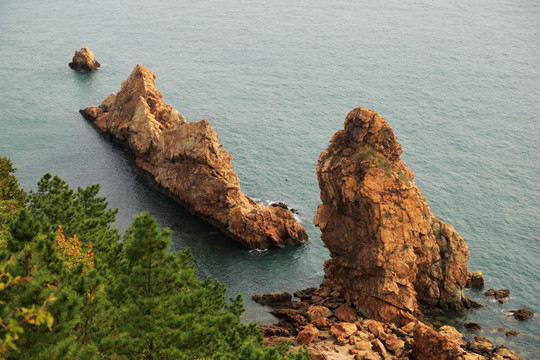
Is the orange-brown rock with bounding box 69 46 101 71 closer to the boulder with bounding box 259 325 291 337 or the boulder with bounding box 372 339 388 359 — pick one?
the boulder with bounding box 259 325 291 337

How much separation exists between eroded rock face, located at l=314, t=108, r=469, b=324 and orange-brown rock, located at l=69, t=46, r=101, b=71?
98992 mm

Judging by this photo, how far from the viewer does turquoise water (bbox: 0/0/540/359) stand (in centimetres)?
8625

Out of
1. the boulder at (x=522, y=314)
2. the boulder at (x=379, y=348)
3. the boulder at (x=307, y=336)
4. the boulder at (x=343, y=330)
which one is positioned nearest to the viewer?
the boulder at (x=379, y=348)

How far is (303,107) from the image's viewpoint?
13488 centimetres

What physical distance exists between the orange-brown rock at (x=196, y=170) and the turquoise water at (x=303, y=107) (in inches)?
98.2

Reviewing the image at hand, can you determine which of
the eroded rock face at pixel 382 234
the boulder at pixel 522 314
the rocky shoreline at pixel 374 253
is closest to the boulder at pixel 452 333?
the rocky shoreline at pixel 374 253

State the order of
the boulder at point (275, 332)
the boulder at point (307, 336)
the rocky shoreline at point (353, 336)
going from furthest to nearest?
the boulder at point (275, 332) → the boulder at point (307, 336) → the rocky shoreline at point (353, 336)

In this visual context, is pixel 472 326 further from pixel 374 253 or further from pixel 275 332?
pixel 275 332

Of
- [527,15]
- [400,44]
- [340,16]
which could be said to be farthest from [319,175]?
[527,15]

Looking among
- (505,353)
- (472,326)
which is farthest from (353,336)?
(472,326)

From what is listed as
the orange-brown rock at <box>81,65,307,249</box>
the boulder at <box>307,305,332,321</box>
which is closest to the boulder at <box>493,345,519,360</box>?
the boulder at <box>307,305,332,321</box>

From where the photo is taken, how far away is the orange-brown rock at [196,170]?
86312mm

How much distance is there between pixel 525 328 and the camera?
229 ft

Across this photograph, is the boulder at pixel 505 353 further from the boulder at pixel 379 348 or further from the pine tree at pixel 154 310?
the pine tree at pixel 154 310
